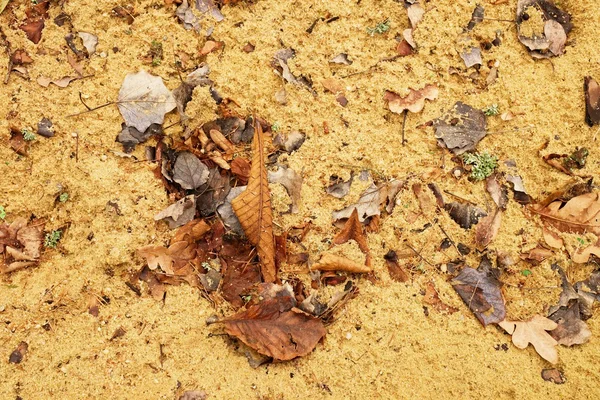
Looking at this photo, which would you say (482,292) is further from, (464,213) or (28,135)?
(28,135)

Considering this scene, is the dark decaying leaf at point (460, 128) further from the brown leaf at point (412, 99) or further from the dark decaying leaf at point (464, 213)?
the dark decaying leaf at point (464, 213)

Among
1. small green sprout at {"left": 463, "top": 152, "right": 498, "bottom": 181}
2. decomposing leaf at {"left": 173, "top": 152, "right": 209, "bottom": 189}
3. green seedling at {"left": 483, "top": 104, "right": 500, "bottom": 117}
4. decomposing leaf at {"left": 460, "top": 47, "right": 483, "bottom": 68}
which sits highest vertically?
decomposing leaf at {"left": 460, "top": 47, "right": 483, "bottom": 68}

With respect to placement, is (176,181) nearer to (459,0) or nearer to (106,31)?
(106,31)

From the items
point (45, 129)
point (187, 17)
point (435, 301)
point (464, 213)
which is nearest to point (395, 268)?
point (435, 301)

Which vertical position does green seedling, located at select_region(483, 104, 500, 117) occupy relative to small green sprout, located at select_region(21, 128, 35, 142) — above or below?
above

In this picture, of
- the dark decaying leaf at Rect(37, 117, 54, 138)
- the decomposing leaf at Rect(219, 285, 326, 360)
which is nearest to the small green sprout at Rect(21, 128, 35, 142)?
the dark decaying leaf at Rect(37, 117, 54, 138)

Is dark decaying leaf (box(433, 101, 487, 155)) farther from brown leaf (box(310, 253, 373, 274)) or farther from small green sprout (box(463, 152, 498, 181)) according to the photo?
brown leaf (box(310, 253, 373, 274))

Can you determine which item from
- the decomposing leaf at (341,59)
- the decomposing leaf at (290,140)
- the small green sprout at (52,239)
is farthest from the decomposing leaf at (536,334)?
the small green sprout at (52,239)
